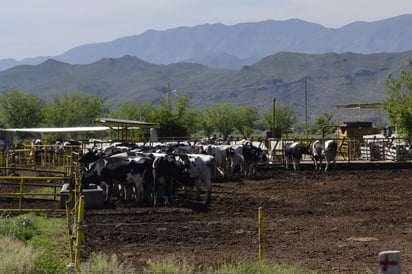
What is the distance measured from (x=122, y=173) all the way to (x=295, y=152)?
55.5 ft

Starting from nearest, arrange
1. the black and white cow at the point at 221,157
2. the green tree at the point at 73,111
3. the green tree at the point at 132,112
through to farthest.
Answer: the black and white cow at the point at 221,157, the green tree at the point at 73,111, the green tree at the point at 132,112

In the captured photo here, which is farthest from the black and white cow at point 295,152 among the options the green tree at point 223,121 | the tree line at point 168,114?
the green tree at point 223,121

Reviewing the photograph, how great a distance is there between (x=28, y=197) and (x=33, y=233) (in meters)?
9.14

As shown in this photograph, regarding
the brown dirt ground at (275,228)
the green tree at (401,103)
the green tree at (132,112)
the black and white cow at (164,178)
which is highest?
the green tree at (132,112)

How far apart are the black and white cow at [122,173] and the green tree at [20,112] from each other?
8522 cm

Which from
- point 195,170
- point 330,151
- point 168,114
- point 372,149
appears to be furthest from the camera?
point 168,114

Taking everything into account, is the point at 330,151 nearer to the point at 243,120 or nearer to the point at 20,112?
the point at 20,112

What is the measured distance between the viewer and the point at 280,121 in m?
131

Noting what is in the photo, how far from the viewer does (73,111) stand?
11269 centimetres

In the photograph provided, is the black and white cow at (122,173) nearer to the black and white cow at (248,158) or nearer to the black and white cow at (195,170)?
the black and white cow at (195,170)

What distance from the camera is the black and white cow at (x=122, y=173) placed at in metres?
23.9

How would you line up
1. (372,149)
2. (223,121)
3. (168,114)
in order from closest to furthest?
(372,149), (168,114), (223,121)

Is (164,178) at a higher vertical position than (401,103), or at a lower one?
lower

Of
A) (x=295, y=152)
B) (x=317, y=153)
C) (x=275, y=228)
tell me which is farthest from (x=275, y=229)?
(x=317, y=153)
